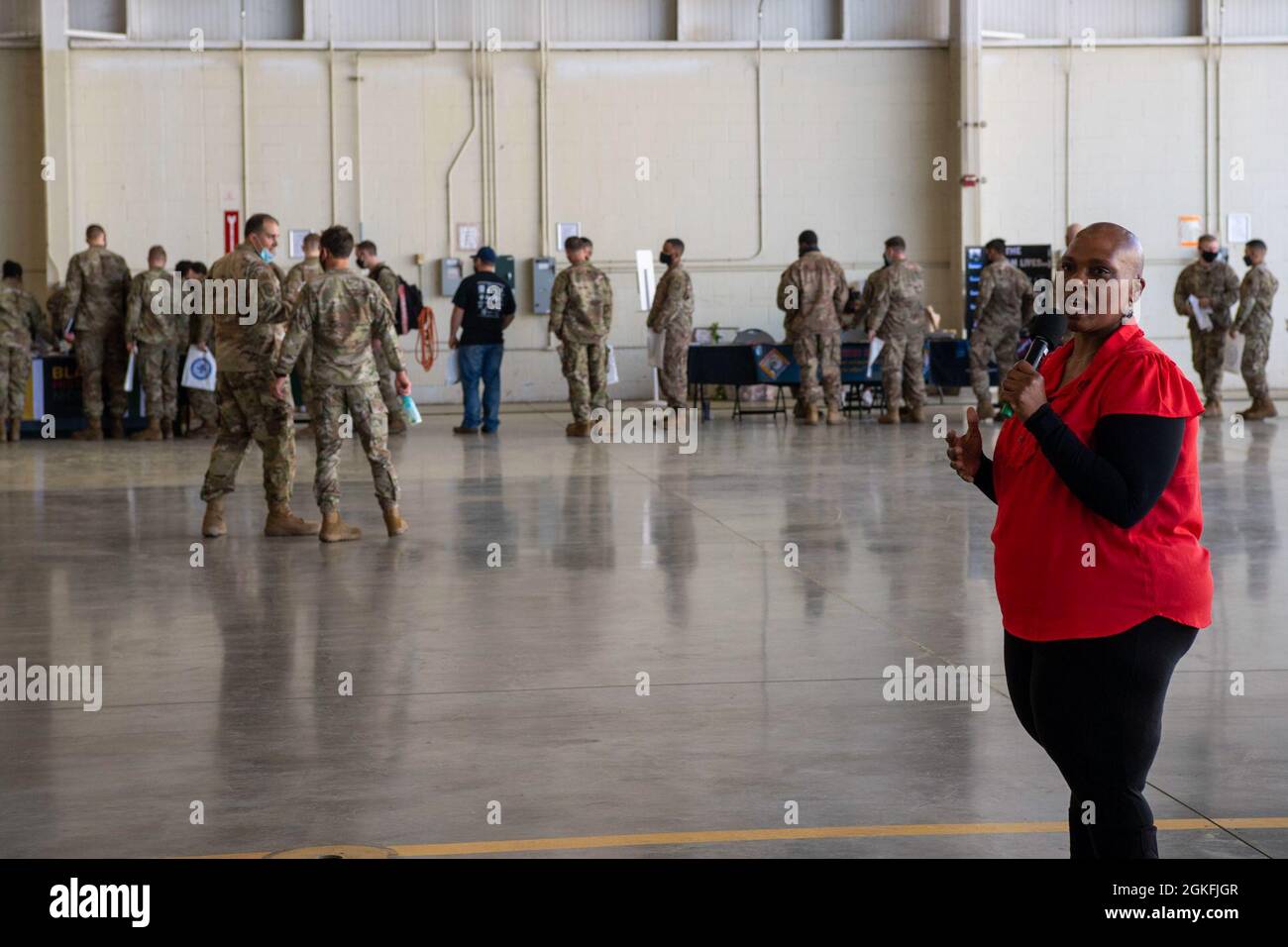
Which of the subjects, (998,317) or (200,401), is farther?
(200,401)

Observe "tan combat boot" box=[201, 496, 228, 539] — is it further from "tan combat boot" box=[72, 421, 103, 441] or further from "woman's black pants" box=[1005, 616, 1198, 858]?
"tan combat boot" box=[72, 421, 103, 441]

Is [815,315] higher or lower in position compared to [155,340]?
higher

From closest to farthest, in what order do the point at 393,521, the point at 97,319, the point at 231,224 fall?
the point at 393,521 → the point at 97,319 → the point at 231,224

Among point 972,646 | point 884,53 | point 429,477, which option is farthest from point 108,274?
point 972,646

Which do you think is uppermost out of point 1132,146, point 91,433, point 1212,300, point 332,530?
point 1132,146

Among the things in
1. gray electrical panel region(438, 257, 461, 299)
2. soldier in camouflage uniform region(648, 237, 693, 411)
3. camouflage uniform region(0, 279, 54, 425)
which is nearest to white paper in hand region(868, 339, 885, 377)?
soldier in camouflage uniform region(648, 237, 693, 411)

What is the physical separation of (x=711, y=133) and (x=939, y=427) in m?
7.20

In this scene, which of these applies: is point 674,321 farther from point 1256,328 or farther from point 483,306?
point 1256,328

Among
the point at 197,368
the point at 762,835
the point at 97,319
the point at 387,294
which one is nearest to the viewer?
the point at 762,835

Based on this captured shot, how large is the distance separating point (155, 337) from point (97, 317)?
2.15 feet

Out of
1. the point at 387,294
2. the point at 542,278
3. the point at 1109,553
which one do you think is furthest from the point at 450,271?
the point at 1109,553

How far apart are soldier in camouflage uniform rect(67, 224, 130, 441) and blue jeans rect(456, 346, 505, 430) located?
3.57m

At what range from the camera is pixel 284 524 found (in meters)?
10.5

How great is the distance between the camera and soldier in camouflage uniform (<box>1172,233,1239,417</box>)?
734 inches
